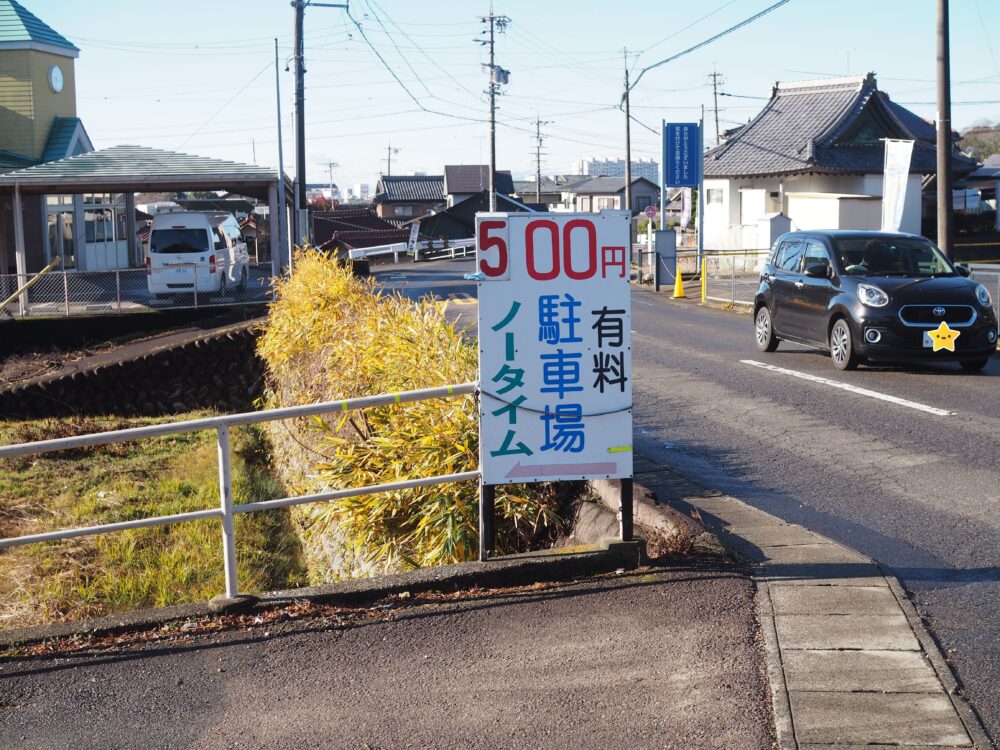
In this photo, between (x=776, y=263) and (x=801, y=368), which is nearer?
(x=801, y=368)

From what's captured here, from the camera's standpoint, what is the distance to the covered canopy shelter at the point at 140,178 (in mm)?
24422

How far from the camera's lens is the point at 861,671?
434 cm

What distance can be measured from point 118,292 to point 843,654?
2079 cm

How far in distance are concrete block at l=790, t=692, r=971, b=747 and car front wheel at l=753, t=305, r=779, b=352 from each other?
11.9 m

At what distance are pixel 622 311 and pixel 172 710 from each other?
9.67 ft

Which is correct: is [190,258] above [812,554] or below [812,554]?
above

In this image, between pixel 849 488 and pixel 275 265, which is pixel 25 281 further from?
pixel 849 488

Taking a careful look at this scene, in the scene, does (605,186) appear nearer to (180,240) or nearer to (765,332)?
(180,240)

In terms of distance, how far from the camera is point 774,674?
4352 mm

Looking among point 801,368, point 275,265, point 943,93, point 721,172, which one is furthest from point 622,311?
point 721,172

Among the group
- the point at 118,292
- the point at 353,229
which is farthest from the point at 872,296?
the point at 353,229

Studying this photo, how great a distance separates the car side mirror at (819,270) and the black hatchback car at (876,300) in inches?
0.5

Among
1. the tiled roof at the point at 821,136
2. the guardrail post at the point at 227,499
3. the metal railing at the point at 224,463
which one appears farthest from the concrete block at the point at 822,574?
the tiled roof at the point at 821,136

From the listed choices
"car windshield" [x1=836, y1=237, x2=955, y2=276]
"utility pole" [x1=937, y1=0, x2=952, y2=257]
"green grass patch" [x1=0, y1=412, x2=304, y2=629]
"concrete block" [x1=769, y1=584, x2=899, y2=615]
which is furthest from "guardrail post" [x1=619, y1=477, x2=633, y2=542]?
"utility pole" [x1=937, y1=0, x2=952, y2=257]
